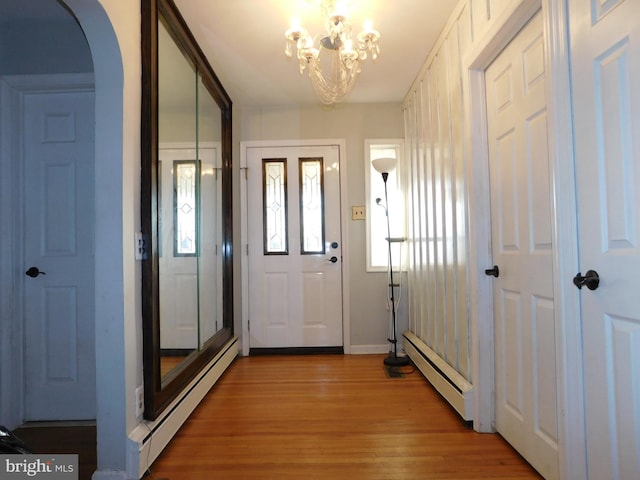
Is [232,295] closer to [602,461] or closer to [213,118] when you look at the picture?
[213,118]

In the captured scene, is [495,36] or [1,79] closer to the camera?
[495,36]

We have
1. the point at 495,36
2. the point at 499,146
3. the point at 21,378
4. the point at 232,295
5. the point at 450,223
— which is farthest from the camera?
Answer: the point at 232,295

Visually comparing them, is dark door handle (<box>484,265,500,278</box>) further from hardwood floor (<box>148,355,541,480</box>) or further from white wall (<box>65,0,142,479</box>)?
white wall (<box>65,0,142,479</box>)

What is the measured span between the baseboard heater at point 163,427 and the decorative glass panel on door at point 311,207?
1405 mm

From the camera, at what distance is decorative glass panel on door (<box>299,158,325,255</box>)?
11.7ft

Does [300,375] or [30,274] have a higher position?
[30,274]

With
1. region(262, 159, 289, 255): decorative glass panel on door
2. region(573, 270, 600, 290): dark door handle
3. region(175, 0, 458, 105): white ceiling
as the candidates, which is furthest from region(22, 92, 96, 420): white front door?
region(573, 270, 600, 290): dark door handle

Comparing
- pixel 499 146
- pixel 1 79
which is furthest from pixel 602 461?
pixel 1 79

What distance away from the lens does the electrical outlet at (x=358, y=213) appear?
11.7 feet

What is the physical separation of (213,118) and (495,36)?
2.23 m

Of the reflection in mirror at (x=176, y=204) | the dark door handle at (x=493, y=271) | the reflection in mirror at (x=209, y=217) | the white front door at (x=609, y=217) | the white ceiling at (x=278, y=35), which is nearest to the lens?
the white front door at (x=609, y=217)

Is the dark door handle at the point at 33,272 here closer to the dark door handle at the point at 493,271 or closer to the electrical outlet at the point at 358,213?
the electrical outlet at the point at 358,213

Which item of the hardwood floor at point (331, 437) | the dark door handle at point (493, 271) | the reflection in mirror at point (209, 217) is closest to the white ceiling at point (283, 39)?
the reflection in mirror at point (209, 217)

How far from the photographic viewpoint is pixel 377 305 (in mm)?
3533
